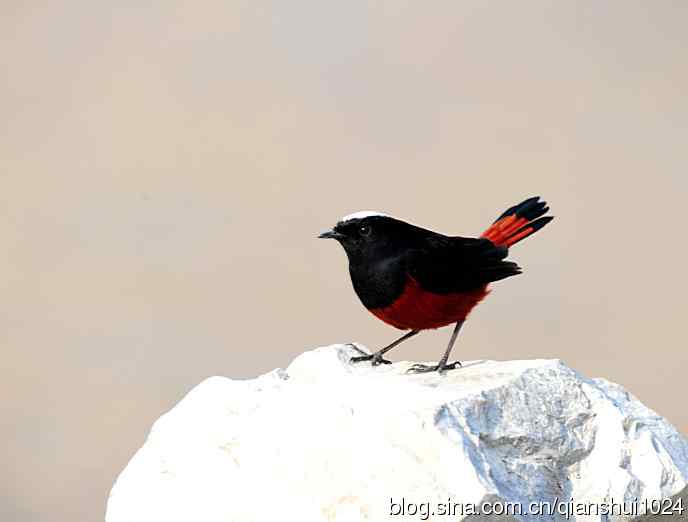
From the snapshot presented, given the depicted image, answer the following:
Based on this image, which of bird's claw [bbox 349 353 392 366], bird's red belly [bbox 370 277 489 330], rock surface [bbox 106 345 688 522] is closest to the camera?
rock surface [bbox 106 345 688 522]

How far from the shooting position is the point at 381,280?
5691 mm

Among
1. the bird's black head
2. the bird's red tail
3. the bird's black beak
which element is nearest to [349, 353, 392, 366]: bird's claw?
the bird's black head

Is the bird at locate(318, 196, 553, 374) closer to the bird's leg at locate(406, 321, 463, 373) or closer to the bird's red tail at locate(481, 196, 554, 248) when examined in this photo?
the bird's leg at locate(406, 321, 463, 373)

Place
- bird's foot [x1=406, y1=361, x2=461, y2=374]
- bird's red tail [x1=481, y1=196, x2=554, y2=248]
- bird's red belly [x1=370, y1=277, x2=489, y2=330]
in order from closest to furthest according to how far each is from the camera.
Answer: bird's red belly [x1=370, y1=277, x2=489, y2=330] → bird's foot [x1=406, y1=361, x2=461, y2=374] → bird's red tail [x1=481, y1=196, x2=554, y2=248]

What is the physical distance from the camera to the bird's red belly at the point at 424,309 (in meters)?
5.67

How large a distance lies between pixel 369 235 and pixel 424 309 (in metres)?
0.45

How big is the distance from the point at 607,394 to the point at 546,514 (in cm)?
93

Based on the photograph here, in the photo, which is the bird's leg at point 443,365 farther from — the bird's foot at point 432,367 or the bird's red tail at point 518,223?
the bird's red tail at point 518,223

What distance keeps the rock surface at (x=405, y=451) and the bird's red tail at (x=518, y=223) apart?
87cm

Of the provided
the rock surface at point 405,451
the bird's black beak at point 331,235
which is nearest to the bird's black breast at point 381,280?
the bird's black beak at point 331,235

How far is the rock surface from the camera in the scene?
477cm

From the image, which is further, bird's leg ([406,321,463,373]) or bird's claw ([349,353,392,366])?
bird's claw ([349,353,392,366])

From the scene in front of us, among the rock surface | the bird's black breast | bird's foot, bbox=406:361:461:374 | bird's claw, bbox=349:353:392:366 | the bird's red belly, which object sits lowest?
the rock surface

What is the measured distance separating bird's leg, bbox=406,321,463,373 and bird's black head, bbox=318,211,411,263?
0.53 meters
